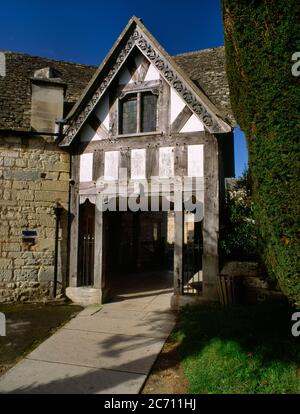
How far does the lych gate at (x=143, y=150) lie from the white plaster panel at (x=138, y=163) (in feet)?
0.08

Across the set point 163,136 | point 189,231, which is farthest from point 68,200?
point 189,231

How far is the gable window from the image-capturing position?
24.8 ft

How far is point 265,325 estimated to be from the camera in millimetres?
4883

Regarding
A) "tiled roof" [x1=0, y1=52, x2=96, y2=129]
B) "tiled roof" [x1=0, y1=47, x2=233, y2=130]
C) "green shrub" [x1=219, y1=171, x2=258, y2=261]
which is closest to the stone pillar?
"green shrub" [x1=219, y1=171, x2=258, y2=261]

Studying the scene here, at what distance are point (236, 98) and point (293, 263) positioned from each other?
3089mm

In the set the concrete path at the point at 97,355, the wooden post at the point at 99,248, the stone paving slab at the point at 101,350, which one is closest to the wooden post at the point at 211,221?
the concrete path at the point at 97,355

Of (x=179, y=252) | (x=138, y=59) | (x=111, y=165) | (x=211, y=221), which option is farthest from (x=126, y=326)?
(x=138, y=59)

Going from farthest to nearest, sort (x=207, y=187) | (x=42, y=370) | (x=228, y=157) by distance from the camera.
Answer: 1. (x=228, y=157)
2. (x=207, y=187)
3. (x=42, y=370)

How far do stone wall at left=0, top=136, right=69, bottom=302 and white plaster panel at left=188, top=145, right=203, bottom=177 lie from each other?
3410mm

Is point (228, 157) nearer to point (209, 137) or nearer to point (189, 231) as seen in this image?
point (209, 137)

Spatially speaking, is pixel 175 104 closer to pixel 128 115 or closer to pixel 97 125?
pixel 128 115

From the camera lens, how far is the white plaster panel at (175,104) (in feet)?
23.7
